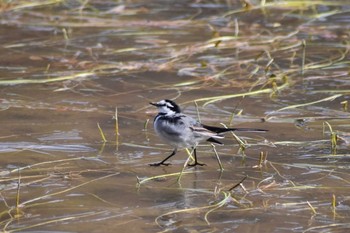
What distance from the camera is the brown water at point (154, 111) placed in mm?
6320

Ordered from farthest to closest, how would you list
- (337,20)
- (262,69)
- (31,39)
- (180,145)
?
(337,20) → (31,39) → (262,69) → (180,145)

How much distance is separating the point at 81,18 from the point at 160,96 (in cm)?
359

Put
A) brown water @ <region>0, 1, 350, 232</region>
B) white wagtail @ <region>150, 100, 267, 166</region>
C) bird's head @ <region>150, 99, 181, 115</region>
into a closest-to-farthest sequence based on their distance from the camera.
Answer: brown water @ <region>0, 1, 350, 232</region> → white wagtail @ <region>150, 100, 267, 166</region> → bird's head @ <region>150, 99, 181, 115</region>

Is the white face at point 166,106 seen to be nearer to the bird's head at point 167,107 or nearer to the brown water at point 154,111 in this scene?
the bird's head at point 167,107

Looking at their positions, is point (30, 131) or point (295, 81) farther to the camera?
point (295, 81)

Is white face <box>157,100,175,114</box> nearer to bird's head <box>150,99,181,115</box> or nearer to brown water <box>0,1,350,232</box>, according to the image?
bird's head <box>150,99,181,115</box>

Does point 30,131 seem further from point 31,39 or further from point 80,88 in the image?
point 31,39

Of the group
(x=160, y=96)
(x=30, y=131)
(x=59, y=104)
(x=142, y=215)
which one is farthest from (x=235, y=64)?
(x=142, y=215)

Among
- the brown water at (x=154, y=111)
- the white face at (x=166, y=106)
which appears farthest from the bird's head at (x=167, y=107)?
the brown water at (x=154, y=111)

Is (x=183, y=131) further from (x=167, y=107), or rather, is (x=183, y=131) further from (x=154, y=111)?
(x=154, y=111)

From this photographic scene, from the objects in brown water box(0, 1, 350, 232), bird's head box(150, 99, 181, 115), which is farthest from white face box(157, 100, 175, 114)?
brown water box(0, 1, 350, 232)

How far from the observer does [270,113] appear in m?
8.82

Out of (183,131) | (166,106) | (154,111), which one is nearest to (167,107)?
(166,106)

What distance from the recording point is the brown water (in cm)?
632
